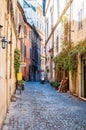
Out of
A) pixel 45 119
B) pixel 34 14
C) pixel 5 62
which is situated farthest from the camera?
pixel 34 14

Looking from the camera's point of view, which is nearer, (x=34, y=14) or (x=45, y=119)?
(x=45, y=119)

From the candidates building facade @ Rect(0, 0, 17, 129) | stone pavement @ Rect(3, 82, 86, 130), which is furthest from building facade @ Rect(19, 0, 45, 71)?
stone pavement @ Rect(3, 82, 86, 130)

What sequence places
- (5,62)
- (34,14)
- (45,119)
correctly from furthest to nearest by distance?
1. (34,14)
2. (5,62)
3. (45,119)

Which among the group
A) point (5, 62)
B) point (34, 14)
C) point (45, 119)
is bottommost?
point (45, 119)

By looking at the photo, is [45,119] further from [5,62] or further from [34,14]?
[34,14]

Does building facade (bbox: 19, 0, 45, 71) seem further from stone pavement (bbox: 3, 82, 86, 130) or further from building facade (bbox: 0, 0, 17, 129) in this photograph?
stone pavement (bbox: 3, 82, 86, 130)

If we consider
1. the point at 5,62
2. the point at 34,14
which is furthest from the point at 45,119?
the point at 34,14

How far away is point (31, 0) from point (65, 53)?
41.5 meters

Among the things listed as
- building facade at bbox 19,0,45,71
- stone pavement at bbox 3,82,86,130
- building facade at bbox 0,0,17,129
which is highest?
building facade at bbox 19,0,45,71

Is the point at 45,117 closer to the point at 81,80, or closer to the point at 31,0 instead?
the point at 81,80

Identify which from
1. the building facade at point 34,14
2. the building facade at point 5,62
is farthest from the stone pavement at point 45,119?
the building facade at point 34,14

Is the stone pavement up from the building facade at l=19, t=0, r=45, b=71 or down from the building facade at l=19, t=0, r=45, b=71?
down

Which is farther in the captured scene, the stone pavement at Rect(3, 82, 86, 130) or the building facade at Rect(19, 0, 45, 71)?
the building facade at Rect(19, 0, 45, 71)

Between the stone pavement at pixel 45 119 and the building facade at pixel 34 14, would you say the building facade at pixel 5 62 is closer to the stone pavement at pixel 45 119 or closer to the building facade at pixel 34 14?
the stone pavement at pixel 45 119
